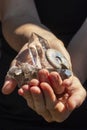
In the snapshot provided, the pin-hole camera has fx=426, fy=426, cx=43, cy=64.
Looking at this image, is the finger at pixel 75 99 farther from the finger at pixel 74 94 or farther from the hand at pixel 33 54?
the hand at pixel 33 54

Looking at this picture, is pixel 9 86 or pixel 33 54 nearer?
pixel 9 86

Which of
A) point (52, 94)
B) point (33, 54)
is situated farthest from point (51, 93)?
point (33, 54)

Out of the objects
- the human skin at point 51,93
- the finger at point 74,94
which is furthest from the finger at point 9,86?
the finger at point 74,94

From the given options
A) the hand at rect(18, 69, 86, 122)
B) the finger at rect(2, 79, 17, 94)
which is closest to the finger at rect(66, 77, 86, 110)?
the hand at rect(18, 69, 86, 122)

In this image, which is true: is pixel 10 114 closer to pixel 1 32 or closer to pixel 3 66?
pixel 3 66

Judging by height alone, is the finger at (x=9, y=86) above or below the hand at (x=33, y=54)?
above

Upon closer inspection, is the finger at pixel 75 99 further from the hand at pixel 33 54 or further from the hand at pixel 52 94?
the hand at pixel 33 54

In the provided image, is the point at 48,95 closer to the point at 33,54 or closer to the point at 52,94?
the point at 52,94

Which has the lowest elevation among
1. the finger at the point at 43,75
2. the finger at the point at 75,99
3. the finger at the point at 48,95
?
the finger at the point at 75,99

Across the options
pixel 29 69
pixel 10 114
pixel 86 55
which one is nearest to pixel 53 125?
pixel 10 114
